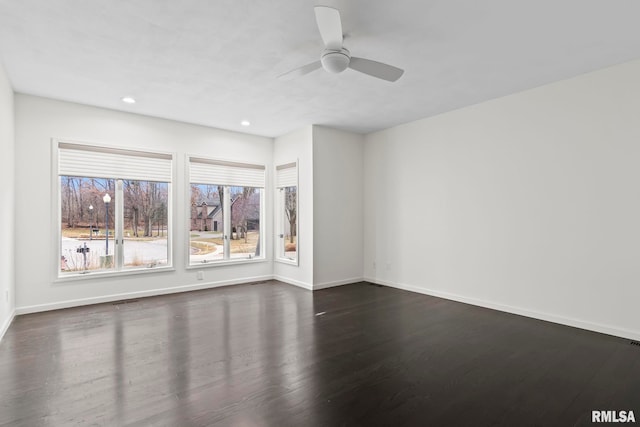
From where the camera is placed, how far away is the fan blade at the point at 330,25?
2.19m

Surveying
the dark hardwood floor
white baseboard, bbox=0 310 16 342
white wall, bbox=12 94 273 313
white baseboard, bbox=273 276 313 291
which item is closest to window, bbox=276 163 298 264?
white baseboard, bbox=273 276 313 291

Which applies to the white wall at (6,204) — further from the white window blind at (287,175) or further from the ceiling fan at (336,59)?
the white window blind at (287,175)

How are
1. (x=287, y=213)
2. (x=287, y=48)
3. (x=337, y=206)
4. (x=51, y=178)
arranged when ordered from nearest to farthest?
(x=287, y=48)
(x=51, y=178)
(x=337, y=206)
(x=287, y=213)

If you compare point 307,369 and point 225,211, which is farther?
point 225,211

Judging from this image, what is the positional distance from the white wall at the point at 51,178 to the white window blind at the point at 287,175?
1132 millimetres

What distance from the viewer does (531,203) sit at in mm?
3992

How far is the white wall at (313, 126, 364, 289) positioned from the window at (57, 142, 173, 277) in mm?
2400

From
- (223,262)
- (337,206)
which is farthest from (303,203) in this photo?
(223,262)

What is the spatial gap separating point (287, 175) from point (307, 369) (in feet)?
13.1

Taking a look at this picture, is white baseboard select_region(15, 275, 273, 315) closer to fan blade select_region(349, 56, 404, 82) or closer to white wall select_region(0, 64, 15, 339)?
white wall select_region(0, 64, 15, 339)

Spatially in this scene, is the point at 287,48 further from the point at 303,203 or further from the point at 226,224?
the point at 226,224

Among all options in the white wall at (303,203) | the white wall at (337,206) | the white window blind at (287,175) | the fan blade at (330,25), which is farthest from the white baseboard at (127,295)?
the fan blade at (330,25)

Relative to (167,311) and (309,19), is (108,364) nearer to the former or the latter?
(167,311)

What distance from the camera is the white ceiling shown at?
8.01 ft
